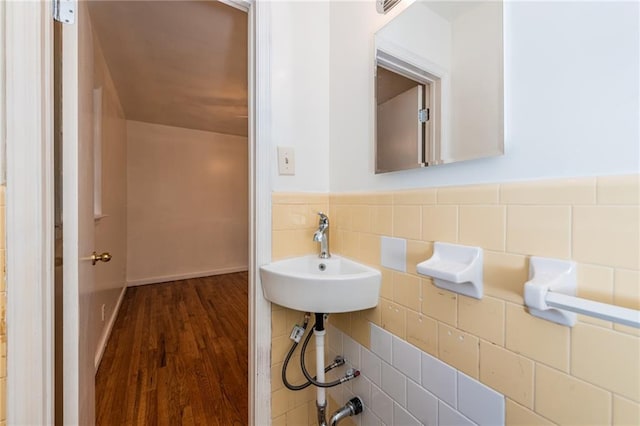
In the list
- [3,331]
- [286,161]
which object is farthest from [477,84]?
[3,331]

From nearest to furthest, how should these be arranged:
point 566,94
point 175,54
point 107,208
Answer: point 566,94
point 175,54
point 107,208

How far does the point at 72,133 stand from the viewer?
0.77m

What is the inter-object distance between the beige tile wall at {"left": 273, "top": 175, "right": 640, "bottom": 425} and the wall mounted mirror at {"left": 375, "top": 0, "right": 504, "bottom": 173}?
4.9 inches

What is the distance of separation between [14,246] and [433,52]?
3.99 feet

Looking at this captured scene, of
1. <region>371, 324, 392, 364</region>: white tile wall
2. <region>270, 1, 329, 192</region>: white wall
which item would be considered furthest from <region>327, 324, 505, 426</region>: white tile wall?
<region>270, 1, 329, 192</region>: white wall

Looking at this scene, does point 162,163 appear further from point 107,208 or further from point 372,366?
point 372,366

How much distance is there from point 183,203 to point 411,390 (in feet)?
12.3

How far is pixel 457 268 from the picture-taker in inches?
25.7

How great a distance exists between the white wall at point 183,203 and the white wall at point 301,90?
7.32 ft

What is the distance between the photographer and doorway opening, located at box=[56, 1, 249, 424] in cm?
149

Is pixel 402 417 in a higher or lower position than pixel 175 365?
higher

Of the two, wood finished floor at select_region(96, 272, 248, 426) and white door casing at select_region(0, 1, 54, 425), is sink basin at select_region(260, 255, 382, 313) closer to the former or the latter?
white door casing at select_region(0, 1, 54, 425)

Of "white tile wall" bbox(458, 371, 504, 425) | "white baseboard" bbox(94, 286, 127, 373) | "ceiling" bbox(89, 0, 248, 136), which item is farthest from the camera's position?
"white baseboard" bbox(94, 286, 127, 373)

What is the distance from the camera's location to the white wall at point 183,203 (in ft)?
11.5
